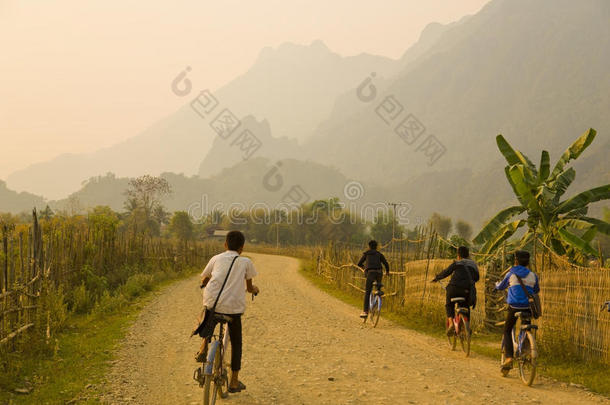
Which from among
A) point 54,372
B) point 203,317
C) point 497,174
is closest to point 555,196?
point 203,317

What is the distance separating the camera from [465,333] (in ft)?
30.0

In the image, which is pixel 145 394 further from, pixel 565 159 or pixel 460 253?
pixel 565 159

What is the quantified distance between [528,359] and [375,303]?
4976mm

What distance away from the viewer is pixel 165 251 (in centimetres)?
2630

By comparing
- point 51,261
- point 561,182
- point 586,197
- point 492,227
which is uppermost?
→ point 561,182

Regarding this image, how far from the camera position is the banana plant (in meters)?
13.7

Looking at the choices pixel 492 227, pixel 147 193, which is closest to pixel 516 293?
pixel 492 227

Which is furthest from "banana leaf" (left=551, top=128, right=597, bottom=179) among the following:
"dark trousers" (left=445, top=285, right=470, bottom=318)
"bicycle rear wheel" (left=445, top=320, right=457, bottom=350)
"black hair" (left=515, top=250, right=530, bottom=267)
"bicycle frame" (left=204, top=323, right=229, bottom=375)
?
"bicycle frame" (left=204, top=323, right=229, bottom=375)

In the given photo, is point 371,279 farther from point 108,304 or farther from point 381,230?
point 381,230

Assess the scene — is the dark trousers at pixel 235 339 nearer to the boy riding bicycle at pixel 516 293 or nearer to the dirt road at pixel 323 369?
the dirt road at pixel 323 369

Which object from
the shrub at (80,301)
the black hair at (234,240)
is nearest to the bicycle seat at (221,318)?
the black hair at (234,240)

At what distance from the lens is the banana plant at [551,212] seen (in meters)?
13.7

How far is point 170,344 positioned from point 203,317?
173 inches

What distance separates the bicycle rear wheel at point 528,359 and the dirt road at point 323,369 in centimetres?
16
